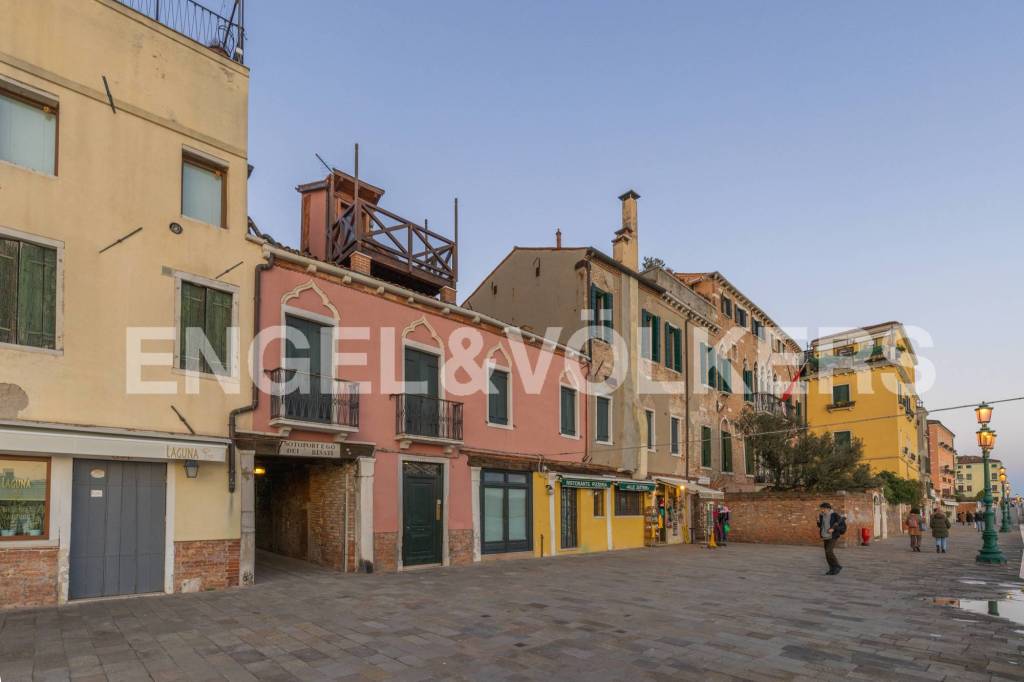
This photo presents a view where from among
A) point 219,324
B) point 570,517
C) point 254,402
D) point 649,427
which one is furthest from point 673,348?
point 219,324

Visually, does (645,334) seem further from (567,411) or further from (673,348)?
(567,411)

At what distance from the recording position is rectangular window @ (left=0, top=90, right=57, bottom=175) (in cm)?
1045

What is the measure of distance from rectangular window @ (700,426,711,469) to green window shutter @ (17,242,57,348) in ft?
78.4

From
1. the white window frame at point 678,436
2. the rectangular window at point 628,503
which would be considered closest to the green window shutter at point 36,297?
the rectangular window at point 628,503

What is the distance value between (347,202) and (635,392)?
39.7 feet

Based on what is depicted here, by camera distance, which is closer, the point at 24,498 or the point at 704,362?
the point at 24,498

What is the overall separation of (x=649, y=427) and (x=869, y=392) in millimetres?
28262

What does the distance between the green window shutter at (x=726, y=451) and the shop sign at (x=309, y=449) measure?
69.3ft

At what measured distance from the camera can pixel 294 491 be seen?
16.5 m

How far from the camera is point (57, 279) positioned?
1041cm

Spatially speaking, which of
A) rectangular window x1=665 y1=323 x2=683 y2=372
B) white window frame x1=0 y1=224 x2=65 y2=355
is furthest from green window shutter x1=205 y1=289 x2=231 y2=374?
rectangular window x1=665 y1=323 x2=683 y2=372

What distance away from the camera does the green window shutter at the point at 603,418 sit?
22.8 m

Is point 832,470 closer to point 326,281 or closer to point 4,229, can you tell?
point 326,281

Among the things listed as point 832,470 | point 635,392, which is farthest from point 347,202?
point 832,470
